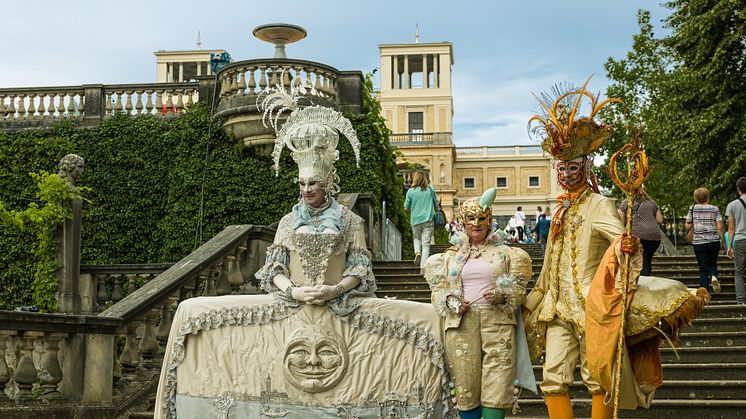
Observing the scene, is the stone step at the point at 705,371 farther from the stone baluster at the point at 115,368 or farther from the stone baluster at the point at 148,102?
the stone baluster at the point at 148,102

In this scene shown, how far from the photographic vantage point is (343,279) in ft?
19.8

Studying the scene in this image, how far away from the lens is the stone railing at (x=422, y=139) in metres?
76.8

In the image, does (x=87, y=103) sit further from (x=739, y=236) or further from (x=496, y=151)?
(x=496, y=151)

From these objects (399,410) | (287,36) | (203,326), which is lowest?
(399,410)

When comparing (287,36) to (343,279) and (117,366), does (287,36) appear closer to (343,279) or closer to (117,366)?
(117,366)

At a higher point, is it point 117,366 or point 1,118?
point 1,118

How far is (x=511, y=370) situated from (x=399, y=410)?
2.47 ft

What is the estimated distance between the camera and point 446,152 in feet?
252

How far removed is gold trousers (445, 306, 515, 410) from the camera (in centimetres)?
590

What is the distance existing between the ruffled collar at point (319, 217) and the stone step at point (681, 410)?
118 inches

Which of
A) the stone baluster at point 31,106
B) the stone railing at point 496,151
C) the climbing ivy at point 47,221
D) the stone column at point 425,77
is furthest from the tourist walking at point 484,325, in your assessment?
the stone column at point 425,77

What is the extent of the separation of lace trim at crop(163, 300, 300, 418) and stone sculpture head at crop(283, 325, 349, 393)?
26 cm

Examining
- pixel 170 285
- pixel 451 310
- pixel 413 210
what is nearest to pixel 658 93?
pixel 413 210

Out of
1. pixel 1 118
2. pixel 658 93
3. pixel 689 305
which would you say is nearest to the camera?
pixel 689 305
